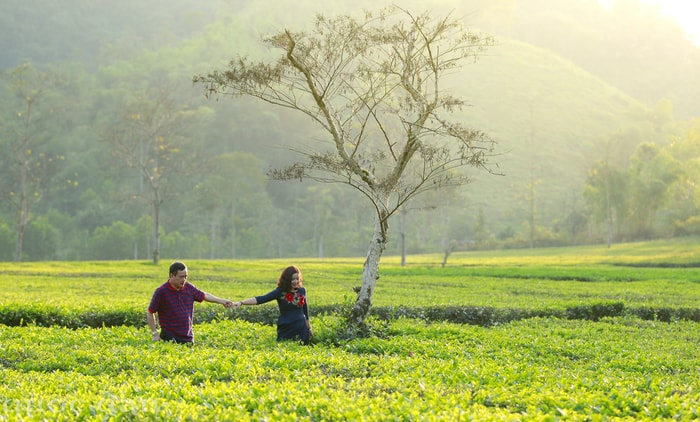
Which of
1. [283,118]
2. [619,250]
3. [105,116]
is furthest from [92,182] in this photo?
[619,250]

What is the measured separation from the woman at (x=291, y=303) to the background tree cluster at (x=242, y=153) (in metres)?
29.7

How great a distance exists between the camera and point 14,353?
1111 centimetres

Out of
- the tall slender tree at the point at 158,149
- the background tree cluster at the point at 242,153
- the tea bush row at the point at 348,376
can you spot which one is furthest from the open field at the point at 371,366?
the tall slender tree at the point at 158,149

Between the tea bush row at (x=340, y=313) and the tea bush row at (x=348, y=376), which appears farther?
the tea bush row at (x=340, y=313)

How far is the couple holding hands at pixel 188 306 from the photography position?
38.3ft

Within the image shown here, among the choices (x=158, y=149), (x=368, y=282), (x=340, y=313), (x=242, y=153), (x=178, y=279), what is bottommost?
(x=340, y=313)

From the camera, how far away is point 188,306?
12.0 metres

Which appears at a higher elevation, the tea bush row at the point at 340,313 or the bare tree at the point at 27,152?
the bare tree at the point at 27,152

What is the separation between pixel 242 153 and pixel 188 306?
266ft

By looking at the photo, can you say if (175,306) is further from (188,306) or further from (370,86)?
(370,86)

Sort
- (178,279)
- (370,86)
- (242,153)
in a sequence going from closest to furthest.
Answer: (178,279) → (370,86) → (242,153)

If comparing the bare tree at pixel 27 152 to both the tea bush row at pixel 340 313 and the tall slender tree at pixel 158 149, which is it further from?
the tea bush row at pixel 340 313

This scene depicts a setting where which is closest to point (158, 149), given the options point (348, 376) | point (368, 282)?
point (368, 282)

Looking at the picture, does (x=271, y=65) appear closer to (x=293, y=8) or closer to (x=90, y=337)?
(x=90, y=337)
